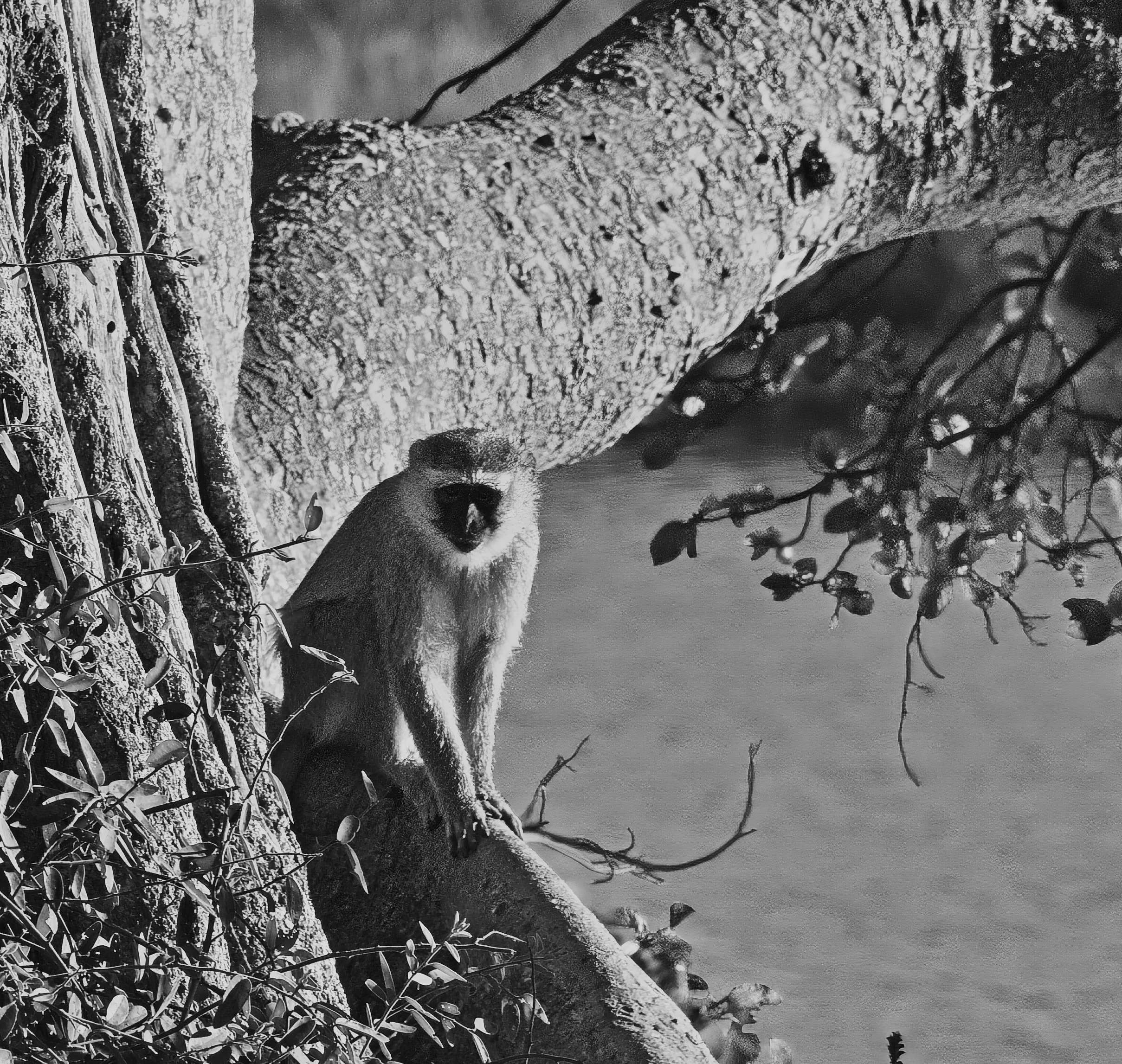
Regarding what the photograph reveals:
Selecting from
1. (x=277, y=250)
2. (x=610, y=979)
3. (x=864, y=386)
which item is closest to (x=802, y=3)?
(x=277, y=250)

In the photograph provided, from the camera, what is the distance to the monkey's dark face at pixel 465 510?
1272 millimetres

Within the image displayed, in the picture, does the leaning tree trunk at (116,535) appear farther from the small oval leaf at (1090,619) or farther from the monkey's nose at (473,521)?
the small oval leaf at (1090,619)

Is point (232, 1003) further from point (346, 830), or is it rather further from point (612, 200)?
point (612, 200)

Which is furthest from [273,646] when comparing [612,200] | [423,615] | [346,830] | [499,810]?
[346,830]

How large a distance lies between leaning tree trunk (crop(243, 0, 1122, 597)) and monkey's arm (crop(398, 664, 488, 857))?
180mm

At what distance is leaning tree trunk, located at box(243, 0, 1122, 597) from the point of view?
1297 millimetres

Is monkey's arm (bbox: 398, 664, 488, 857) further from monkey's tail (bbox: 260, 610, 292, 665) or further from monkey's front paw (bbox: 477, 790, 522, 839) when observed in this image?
monkey's tail (bbox: 260, 610, 292, 665)

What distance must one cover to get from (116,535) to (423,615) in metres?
0.63

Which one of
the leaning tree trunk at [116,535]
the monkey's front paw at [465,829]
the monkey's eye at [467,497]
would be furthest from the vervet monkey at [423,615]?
the leaning tree trunk at [116,535]

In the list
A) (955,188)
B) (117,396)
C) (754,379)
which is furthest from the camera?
(754,379)

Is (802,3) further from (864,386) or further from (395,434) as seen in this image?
(864,386)

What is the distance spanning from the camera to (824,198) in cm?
145

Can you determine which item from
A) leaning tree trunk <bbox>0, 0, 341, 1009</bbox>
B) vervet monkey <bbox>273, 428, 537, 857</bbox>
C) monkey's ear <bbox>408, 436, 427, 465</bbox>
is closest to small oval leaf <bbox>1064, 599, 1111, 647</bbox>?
vervet monkey <bbox>273, 428, 537, 857</bbox>

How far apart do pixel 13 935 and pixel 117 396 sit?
0.35m
